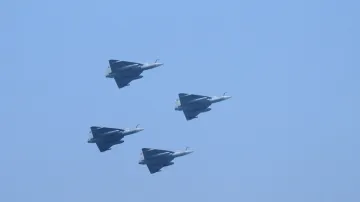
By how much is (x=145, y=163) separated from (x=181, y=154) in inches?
222

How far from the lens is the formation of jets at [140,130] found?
149625 mm

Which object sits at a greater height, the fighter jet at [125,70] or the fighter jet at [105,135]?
the fighter jet at [125,70]

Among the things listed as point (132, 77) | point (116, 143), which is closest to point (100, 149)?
point (116, 143)

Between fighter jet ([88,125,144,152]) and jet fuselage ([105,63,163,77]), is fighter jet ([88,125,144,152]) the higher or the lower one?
the lower one

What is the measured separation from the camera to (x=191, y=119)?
153875 millimetres

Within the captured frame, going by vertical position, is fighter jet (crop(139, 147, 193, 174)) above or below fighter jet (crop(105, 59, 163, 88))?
below

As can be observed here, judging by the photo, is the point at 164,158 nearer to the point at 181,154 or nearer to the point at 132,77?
the point at 181,154

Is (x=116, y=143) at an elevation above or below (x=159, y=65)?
below

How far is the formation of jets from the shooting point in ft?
491

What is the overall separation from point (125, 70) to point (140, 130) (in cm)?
932

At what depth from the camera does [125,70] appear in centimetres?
14975

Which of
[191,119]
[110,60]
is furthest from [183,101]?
[110,60]

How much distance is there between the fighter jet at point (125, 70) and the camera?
149375 mm

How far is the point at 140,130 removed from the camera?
152 metres
